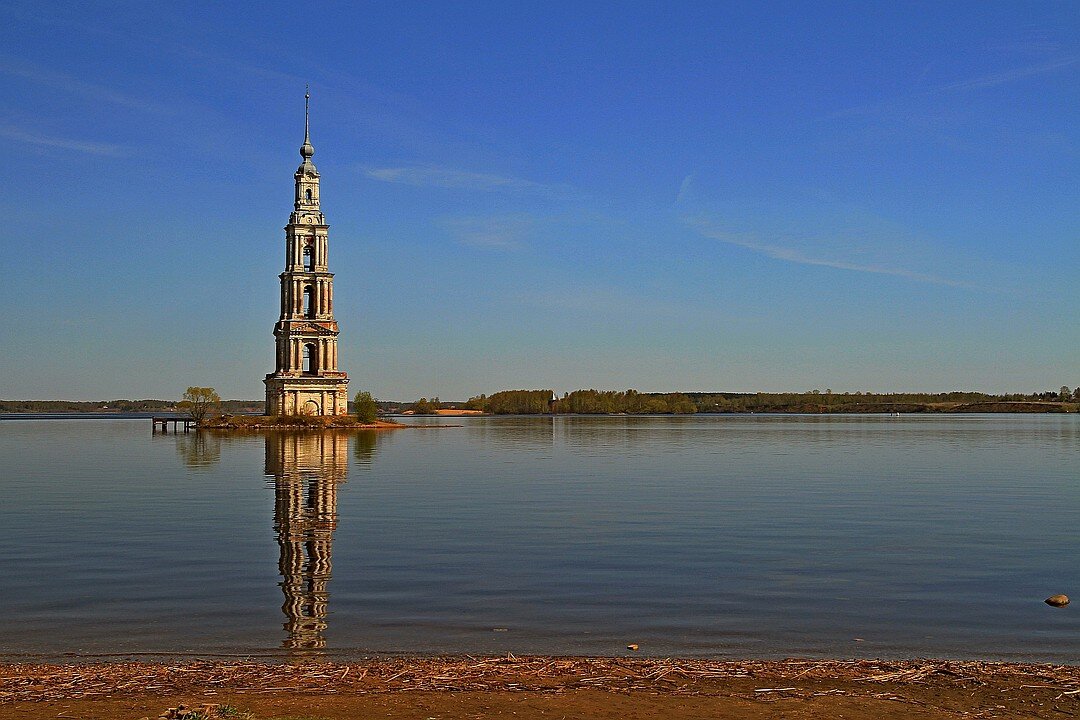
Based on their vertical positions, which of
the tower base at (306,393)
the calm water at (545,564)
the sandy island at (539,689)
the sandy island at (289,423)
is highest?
the tower base at (306,393)

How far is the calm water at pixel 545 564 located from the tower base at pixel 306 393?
254 ft

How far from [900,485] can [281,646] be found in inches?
1380

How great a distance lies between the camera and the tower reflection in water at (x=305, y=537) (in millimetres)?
16844

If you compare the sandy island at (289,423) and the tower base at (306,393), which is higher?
the tower base at (306,393)

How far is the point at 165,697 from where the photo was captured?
38.9 feet

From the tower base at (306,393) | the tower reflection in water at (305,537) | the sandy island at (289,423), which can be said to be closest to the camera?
the tower reflection in water at (305,537)

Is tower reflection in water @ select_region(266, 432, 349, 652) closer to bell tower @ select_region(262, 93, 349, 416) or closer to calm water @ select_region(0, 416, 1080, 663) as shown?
calm water @ select_region(0, 416, 1080, 663)

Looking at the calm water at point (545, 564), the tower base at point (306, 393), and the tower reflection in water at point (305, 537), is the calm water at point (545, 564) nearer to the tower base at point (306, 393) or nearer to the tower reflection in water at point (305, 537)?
the tower reflection in water at point (305, 537)

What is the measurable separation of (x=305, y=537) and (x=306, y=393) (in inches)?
4051

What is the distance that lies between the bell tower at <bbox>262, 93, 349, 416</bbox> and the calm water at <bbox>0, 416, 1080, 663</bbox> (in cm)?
7816

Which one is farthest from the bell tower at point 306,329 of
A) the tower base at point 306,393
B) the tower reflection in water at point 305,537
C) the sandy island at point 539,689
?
the sandy island at point 539,689

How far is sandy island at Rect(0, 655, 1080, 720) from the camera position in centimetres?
1127

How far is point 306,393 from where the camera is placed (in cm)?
12762

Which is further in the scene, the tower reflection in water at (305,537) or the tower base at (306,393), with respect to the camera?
the tower base at (306,393)
